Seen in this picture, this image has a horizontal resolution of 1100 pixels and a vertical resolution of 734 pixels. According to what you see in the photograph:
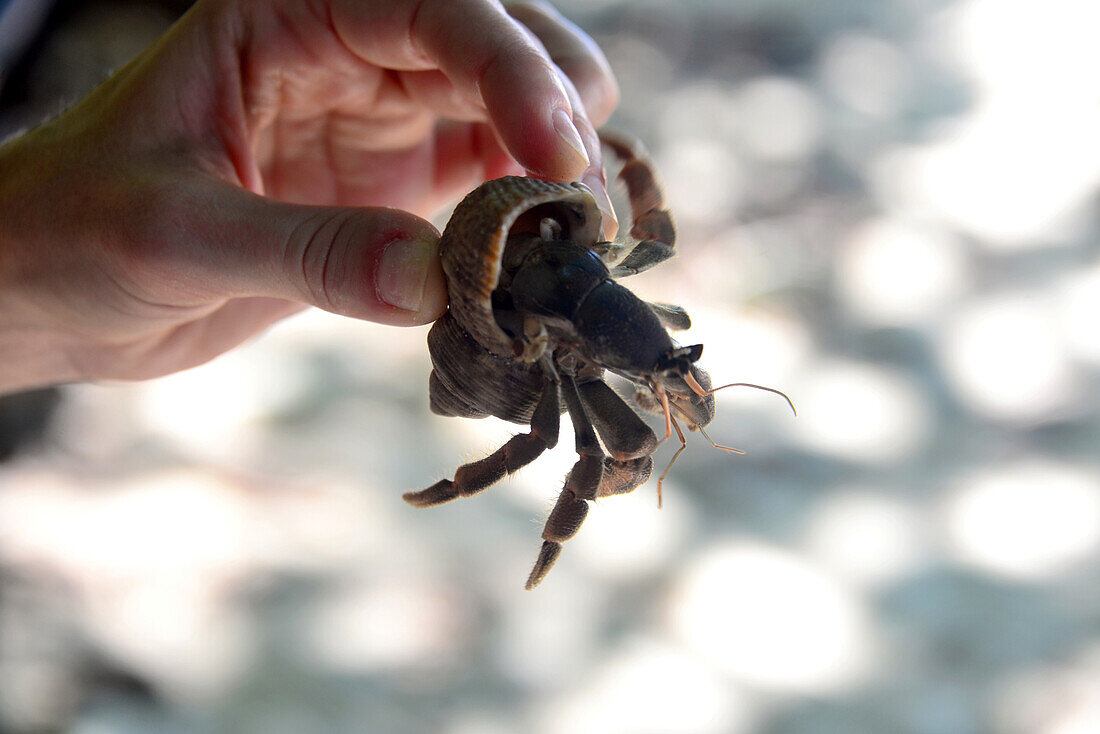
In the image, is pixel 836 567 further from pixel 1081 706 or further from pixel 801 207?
pixel 801 207

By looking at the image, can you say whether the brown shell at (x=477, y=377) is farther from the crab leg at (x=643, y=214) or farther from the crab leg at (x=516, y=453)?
the crab leg at (x=643, y=214)

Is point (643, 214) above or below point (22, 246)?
above

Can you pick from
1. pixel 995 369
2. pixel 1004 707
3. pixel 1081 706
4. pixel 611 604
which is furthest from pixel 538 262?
pixel 995 369

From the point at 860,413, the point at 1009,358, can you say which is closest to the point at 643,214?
the point at 860,413

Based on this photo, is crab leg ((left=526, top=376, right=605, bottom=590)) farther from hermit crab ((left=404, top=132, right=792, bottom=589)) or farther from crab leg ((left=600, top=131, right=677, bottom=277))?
crab leg ((left=600, top=131, right=677, bottom=277))

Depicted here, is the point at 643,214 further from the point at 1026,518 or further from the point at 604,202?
the point at 1026,518

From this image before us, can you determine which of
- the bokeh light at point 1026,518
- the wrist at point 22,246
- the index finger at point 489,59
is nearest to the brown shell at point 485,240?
the index finger at point 489,59
